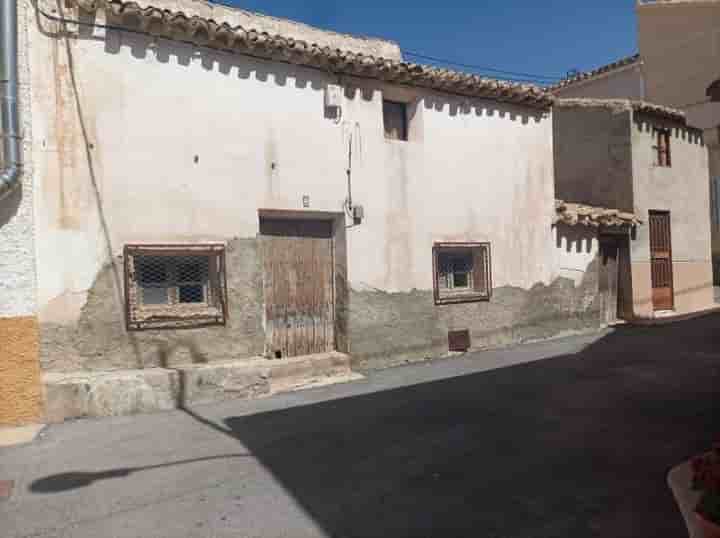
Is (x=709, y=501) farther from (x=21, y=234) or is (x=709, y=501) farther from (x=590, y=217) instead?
(x=590, y=217)

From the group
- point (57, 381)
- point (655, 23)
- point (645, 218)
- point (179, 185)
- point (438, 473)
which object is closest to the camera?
point (438, 473)

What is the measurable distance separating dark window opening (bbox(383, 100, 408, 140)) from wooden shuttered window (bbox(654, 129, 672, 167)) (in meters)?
7.87

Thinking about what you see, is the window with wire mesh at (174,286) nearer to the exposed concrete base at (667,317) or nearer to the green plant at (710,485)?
the green plant at (710,485)

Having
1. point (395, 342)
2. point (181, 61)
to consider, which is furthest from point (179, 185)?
point (395, 342)

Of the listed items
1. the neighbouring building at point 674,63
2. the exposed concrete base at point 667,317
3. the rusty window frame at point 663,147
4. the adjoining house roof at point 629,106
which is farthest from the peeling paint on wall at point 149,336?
the neighbouring building at point 674,63

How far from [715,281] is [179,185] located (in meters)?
18.9

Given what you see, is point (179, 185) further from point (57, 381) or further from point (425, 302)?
point (425, 302)

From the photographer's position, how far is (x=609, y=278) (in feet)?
42.9

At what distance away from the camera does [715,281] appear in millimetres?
19250

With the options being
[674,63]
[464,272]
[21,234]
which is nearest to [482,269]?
[464,272]

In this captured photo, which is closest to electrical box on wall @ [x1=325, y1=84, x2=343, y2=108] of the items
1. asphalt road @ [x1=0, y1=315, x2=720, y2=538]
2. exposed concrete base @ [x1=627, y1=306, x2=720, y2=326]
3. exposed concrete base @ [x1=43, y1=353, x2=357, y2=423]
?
exposed concrete base @ [x1=43, y1=353, x2=357, y2=423]

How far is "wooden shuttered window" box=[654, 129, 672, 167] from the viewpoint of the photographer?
1407 centimetres

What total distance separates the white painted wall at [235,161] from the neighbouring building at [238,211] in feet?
0.08

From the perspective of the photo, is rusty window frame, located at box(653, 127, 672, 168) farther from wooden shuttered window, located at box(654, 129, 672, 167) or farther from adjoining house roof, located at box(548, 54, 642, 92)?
adjoining house roof, located at box(548, 54, 642, 92)
